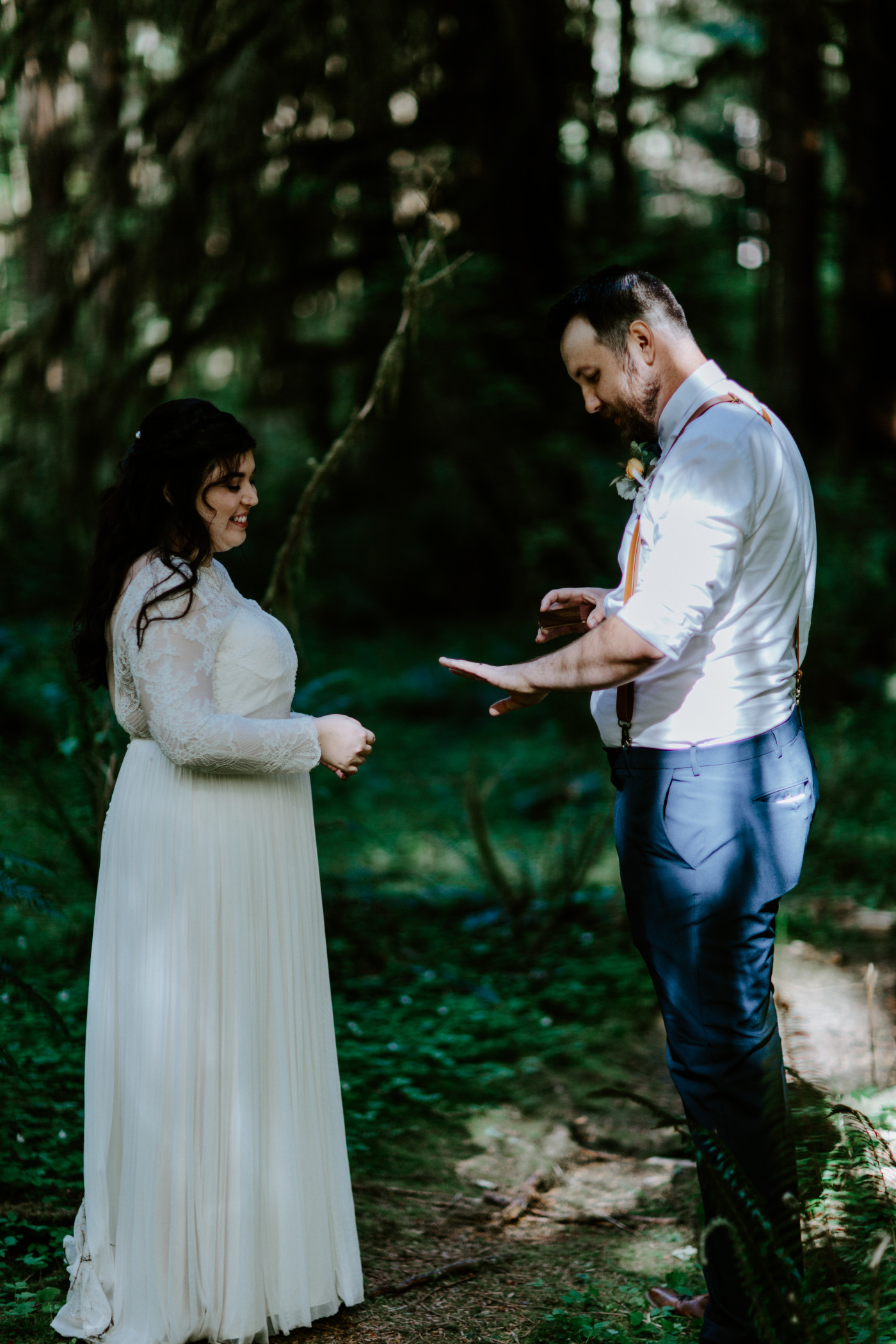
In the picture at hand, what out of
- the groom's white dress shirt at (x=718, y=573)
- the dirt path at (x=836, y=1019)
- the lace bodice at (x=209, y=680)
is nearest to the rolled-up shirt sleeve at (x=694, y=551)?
the groom's white dress shirt at (x=718, y=573)

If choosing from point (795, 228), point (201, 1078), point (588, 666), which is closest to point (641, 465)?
point (588, 666)

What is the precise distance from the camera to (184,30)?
6852 millimetres

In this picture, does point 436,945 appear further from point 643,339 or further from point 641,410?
point 643,339

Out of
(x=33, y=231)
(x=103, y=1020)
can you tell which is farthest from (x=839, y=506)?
(x=103, y=1020)

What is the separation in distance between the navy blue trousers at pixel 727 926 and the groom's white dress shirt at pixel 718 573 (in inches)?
3.4

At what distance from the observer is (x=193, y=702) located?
260 centimetres

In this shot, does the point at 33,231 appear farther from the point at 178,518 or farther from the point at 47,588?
the point at 178,518

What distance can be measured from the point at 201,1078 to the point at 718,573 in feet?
5.50

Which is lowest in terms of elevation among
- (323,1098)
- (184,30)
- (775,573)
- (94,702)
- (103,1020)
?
(323,1098)

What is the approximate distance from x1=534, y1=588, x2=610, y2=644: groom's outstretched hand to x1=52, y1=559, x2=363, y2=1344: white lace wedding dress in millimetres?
693

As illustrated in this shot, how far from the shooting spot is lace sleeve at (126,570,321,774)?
8.49 feet

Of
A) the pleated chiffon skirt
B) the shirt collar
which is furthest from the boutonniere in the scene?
the pleated chiffon skirt

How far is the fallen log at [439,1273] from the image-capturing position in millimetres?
3076

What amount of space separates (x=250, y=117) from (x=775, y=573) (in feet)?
Result: 19.0
